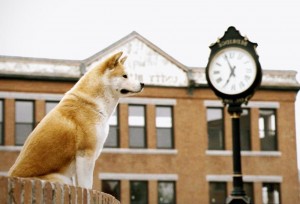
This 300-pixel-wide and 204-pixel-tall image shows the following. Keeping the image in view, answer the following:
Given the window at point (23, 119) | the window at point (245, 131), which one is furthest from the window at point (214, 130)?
the window at point (23, 119)

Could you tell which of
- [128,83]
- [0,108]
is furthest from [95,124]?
[0,108]

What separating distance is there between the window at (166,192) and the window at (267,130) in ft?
17.0

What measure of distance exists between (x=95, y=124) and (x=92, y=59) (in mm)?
28359

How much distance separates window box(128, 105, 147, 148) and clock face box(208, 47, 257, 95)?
61.5ft

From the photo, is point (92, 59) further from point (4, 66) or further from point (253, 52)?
point (253, 52)

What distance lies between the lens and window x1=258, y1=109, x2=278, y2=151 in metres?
35.2

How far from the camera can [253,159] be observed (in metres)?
34.9

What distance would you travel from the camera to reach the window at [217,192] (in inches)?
1330

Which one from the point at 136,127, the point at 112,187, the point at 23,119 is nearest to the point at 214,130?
the point at 136,127

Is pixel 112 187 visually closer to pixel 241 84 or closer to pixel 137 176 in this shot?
pixel 137 176

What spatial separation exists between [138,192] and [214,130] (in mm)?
4885

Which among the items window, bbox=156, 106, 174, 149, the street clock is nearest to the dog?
the street clock

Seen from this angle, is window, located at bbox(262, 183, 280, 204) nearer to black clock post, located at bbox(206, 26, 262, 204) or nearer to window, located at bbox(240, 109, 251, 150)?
window, located at bbox(240, 109, 251, 150)

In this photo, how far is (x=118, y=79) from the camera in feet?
15.5
